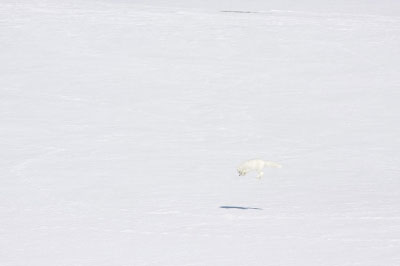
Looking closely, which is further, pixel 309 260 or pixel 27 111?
pixel 27 111

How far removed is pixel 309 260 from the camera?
5.41 meters

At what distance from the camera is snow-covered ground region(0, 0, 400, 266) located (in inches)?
242

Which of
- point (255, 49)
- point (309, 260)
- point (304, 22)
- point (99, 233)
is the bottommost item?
point (309, 260)

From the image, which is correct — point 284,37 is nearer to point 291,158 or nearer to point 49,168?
point 291,158

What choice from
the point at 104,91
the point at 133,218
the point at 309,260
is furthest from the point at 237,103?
the point at 309,260

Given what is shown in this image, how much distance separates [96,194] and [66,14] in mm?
8483

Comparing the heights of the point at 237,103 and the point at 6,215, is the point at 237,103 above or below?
above

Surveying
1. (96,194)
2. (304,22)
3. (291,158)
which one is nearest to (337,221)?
(96,194)

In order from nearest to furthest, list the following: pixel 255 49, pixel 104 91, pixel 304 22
Answer: pixel 104 91 → pixel 255 49 → pixel 304 22

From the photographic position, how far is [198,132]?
10703 mm

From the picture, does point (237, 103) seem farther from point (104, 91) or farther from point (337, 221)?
point (337, 221)

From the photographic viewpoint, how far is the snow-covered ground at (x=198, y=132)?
20.1 ft

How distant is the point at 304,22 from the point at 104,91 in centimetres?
447

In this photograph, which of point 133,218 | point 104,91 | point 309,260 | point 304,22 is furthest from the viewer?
point 304,22
